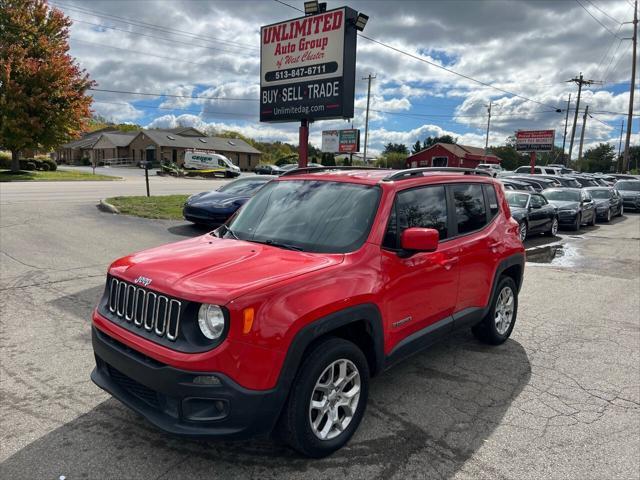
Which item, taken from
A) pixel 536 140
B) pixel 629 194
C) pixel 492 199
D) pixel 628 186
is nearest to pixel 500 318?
pixel 492 199

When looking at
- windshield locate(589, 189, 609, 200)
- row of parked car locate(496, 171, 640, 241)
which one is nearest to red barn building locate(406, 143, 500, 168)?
row of parked car locate(496, 171, 640, 241)

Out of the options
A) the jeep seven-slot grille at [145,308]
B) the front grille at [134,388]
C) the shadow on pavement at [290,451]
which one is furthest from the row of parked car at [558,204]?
the front grille at [134,388]

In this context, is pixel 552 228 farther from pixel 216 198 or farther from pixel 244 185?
pixel 216 198

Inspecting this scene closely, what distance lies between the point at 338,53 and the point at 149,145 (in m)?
61.3

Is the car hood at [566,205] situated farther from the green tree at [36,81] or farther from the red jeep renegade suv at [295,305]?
the green tree at [36,81]

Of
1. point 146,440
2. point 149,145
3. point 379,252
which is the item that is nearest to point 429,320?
point 379,252

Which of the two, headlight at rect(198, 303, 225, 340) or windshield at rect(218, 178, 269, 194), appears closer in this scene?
headlight at rect(198, 303, 225, 340)

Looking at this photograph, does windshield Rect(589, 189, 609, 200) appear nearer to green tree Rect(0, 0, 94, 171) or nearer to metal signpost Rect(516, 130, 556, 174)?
green tree Rect(0, 0, 94, 171)

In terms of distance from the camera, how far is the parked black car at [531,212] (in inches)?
512

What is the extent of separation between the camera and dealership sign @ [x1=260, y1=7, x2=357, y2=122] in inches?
464

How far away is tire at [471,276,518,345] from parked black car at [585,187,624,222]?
16805mm

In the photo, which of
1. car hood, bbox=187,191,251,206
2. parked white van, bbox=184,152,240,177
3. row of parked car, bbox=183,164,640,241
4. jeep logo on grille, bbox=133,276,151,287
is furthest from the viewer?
parked white van, bbox=184,152,240,177

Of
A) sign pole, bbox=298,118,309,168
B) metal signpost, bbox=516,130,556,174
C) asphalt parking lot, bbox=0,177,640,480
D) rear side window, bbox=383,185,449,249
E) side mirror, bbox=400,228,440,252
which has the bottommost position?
asphalt parking lot, bbox=0,177,640,480

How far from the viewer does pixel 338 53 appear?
11844mm
